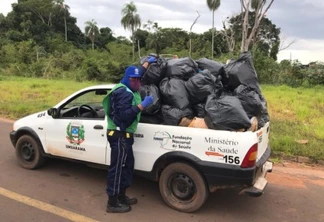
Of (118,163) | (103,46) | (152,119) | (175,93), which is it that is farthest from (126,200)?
(103,46)

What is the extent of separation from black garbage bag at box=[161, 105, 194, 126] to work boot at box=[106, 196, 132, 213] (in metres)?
1.11

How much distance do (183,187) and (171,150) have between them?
474 millimetres

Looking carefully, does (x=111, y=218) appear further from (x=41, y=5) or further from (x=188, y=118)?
(x=41, y=5)

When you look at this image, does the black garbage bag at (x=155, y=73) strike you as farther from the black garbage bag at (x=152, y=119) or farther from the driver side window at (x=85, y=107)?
the driver side window at (x=85, y=107)

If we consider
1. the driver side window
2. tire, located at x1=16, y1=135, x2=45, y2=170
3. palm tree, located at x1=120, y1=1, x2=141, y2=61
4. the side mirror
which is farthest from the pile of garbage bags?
palm tree, located at x1=120, y1=1, x2=141, y2=61

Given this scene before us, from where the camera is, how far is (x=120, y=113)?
12.7ft

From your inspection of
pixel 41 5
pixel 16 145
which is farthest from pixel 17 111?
pixel 41 5

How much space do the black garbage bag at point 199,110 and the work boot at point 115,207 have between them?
141 centimetres

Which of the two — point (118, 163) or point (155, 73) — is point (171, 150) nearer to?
point (118, 163)

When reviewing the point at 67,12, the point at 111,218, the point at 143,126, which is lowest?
the point at 111,218

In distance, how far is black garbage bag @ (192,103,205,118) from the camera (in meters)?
4.20

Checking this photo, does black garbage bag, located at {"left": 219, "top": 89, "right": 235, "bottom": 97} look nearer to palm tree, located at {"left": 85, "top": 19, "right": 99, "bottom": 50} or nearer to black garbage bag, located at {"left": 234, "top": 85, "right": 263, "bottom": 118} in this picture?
black garbage bag, located at {"left": 234, "top": 85, "right": 263, "bottom": 118}

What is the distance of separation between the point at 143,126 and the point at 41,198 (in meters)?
1.59

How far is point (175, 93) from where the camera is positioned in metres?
4.18
